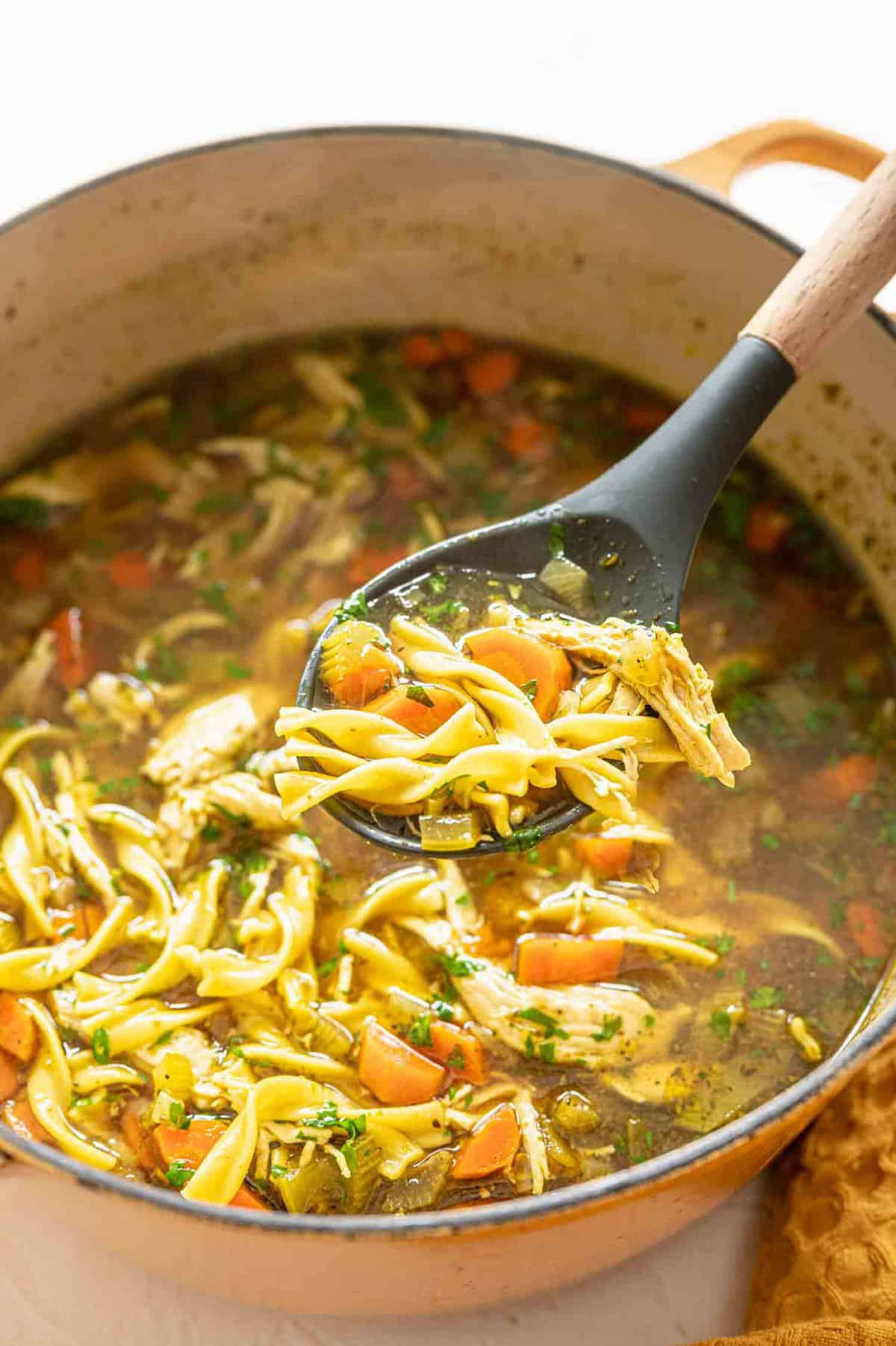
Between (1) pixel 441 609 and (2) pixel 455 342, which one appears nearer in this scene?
(1) pixel 441 609

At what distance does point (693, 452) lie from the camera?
2754 mm

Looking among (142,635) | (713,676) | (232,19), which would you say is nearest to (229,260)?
(142,635)

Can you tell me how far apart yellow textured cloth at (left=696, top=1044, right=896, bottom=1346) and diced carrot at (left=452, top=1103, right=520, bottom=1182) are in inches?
18.9

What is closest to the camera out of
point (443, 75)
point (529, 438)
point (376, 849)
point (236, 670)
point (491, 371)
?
point (376, 849)

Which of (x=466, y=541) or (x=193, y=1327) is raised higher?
(x=466, y=541)

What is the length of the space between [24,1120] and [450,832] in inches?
42.1

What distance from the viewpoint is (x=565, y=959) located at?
2967 millimetres

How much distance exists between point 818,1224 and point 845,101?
3.51 meters

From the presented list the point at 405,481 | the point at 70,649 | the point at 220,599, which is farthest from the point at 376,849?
the point at 405,481

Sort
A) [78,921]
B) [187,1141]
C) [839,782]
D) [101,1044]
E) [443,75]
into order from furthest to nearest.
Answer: [443,75] → [839,782] → [78,921] → [101,1044] → [187,1141]

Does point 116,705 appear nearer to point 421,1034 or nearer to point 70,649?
point 70,649

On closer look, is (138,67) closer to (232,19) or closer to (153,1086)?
(232,19)

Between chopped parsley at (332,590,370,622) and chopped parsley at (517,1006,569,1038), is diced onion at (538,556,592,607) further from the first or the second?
chopped parsley at (517,1006,569,1038)

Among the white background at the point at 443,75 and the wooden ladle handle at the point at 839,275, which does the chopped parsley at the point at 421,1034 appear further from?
the white background at the point at 443,75
